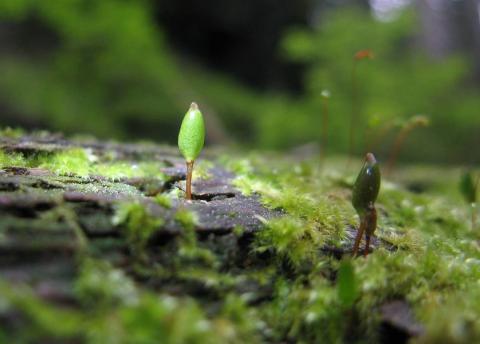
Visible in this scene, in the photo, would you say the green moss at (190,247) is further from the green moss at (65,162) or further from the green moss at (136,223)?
the green moss at (65,162)

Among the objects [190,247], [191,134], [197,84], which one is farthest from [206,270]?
[197,84]

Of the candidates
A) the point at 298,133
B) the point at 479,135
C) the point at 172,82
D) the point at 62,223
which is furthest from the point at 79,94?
the point at 479,135

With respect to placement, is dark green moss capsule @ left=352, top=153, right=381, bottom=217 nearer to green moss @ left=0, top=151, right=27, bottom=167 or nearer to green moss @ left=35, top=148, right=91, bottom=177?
green moss @ left=35, top=148, right=91, bottom=177

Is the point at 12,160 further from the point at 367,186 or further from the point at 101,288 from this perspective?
the point at 367,186

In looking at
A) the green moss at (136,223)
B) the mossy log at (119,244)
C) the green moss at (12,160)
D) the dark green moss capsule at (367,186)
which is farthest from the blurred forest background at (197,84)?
the green moss at (136,223)

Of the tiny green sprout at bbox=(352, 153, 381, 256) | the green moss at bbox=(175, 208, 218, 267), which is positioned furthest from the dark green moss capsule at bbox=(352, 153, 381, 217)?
the green moss at bbox=(175, 208, 218, 267)

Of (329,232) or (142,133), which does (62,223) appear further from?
(142,133)
